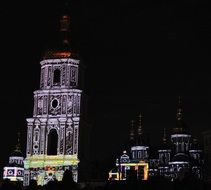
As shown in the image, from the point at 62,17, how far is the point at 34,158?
16479 millimetres

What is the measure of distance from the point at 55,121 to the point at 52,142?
2.89m

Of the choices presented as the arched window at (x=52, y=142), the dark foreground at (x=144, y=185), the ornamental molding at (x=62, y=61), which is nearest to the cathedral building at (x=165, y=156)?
the arched window at (x=52, y=142)

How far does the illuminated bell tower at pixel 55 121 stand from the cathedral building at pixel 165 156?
13.1 meters

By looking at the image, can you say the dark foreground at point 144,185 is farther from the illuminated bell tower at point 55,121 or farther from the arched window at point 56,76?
the arched window at point 56,76

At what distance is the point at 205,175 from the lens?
2982 inches

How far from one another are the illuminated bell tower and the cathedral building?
13.1m

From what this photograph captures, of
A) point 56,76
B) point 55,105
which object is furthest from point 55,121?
point 56,76

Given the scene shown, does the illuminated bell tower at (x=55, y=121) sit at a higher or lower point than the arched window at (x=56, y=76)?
lower

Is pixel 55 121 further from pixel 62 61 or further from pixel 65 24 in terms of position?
pixel 65 24

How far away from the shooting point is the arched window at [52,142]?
56.7 metres

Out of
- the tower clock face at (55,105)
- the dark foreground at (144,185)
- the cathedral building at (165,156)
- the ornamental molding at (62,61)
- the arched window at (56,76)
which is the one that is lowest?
the dark foreground at (144,185)

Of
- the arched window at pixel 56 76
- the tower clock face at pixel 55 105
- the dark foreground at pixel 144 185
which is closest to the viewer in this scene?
the dark foreground at pixel 144 185

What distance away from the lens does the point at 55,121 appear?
5647cm

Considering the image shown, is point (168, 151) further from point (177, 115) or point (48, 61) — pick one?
point (48, 61)
